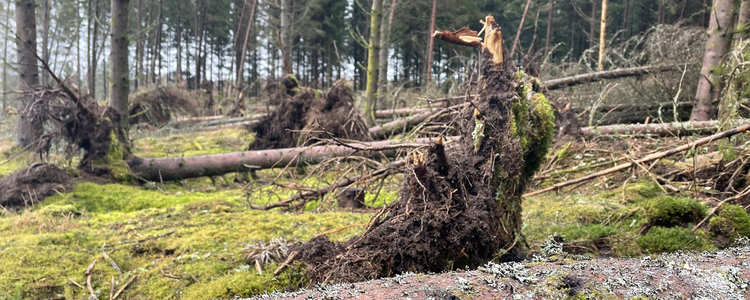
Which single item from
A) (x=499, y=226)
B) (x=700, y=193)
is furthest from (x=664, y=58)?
(x=499, y=226)

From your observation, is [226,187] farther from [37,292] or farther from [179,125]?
[179,125]

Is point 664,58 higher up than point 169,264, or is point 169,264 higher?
point 664,58

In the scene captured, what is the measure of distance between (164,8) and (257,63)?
23.7ft

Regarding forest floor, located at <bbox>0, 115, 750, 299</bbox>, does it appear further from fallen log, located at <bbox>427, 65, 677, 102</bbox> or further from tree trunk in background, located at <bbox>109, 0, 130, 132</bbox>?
fallen log, located at <bbox>427, 65, 677, 102</bbox>

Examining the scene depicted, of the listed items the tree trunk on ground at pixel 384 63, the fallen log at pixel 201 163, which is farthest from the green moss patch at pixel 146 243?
the tree trunk on ground at pixel 384 63

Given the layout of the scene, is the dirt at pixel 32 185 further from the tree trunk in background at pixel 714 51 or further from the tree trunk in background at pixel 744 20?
the tree trunk in background at pixel 744 20

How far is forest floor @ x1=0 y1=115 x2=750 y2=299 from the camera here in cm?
242

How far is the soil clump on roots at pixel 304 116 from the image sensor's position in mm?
7074

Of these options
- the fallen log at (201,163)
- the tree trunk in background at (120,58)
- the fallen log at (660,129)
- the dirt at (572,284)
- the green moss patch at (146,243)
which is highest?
the tree trunk in background at (120,58)

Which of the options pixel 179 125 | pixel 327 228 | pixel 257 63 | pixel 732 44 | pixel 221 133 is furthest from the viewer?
pixel 257 63

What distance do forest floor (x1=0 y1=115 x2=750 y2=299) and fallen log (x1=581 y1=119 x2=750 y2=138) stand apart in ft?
1.84

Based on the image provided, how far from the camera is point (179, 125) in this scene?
40.4 ft

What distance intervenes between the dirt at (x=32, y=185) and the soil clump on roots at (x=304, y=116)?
331 centimetres

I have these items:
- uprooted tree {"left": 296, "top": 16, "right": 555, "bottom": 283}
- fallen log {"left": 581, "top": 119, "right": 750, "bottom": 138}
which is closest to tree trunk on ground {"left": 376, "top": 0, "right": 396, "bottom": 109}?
fallen log {"left": 581, "top": 119, "right": 750, "bottom": 138}
